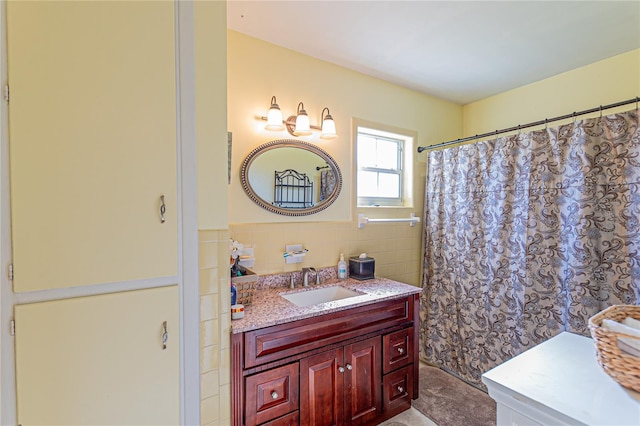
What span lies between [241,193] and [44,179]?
1.00 metres

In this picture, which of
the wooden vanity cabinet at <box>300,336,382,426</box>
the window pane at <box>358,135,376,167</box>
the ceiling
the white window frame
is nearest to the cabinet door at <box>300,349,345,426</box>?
the wooden vanity cabinet at <box>300,336,382,426</box>

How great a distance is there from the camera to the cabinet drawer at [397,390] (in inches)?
72.0

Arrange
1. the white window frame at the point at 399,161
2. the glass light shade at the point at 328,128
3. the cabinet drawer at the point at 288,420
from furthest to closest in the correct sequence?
the white window frame at the point at 399,161 → the glass light shade at the point at 328,128 → the cabinet drawer at the point at 288,420

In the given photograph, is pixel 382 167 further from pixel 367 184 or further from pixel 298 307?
pixel 298 307

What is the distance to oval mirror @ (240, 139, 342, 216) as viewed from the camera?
191 cm

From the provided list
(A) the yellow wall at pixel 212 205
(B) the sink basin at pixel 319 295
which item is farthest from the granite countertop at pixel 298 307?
(A) the yellow wall at pixel 212 205

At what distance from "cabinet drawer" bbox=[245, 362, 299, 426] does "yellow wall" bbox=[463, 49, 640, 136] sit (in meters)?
2.76

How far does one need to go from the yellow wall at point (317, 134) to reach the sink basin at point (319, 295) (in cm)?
21

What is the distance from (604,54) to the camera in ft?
6.68

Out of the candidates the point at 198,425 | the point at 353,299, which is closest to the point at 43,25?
the point at 198,425

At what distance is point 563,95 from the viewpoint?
2311 millimetres

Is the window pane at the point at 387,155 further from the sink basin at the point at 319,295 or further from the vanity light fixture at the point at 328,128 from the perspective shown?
the sink basin at the point at 319,295

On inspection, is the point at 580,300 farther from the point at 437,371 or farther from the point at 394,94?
the point at 394,94

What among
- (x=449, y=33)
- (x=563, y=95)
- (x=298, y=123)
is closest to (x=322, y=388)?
(x=298, y=123)
